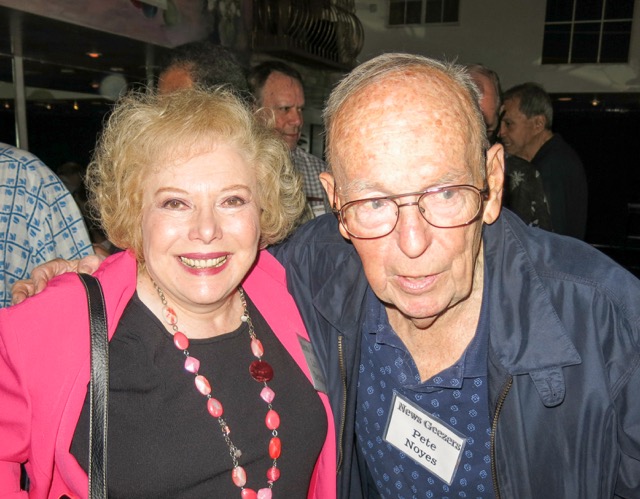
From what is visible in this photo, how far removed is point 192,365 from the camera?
5.10 ft

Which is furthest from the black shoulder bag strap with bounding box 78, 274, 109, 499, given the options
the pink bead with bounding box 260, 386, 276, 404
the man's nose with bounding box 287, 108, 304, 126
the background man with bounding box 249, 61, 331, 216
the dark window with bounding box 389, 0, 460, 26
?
the dark window with bounding box 389, 0, 460, 26

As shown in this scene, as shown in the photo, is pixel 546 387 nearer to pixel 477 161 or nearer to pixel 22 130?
pixel 477 161

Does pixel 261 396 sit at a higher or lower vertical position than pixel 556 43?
lower

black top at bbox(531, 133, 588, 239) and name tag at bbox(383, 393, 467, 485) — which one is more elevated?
black top at bbox(531, 133, 588, 239)

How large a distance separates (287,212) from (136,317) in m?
0.65

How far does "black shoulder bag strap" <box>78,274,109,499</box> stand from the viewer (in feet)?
4.26

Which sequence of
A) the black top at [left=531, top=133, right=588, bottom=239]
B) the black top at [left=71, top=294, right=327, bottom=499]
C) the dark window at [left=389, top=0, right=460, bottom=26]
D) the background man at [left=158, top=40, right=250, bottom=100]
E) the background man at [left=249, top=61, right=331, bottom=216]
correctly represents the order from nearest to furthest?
1. the black top at [left=71, top=294, right=327, bottom=499]
2. the background man at [left=158, top=40, right=250, bottom=100]
3. the background man at [left=249, top=61, right=331, bottom=216]
4. the black top at [left=531, top=133, right=588, bottom=239]
5. the dark window at [left=389, top=0, right=460, bottom=26]

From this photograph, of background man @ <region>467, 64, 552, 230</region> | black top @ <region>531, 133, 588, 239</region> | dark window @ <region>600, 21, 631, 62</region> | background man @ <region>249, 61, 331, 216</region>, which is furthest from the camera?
dark window @ <region>600, 21, 631, 62</region>

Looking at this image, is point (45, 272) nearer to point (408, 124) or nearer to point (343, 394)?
point (343, 394)

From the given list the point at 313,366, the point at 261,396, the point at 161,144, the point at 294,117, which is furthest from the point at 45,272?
the point at 294,117

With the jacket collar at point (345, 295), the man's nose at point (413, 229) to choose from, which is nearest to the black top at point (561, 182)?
the jacket collar at point (345, 295)

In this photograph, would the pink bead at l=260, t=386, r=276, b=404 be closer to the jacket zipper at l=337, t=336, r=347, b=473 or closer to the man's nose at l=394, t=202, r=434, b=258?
the jacket zipper at l=337, t=336, r=347, b=473

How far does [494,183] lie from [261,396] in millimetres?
932

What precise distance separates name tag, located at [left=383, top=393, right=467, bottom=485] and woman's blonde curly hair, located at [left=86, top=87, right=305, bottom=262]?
780 mm
